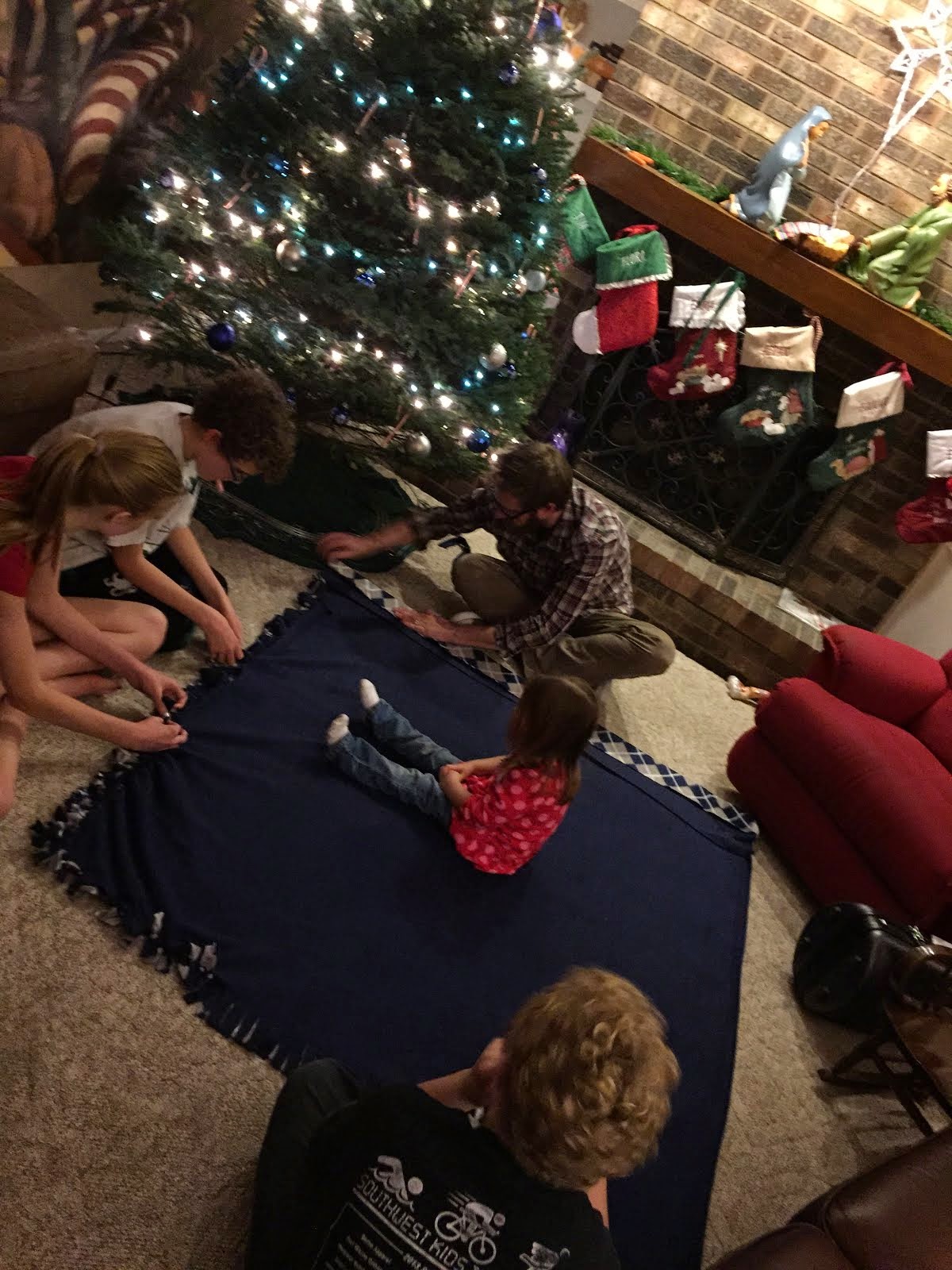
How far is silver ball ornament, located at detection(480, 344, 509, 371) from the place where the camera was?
236 cm

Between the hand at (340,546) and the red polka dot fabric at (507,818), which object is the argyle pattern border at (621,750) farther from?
the red polka dot fabric at (507,818)

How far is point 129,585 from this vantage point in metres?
1.80

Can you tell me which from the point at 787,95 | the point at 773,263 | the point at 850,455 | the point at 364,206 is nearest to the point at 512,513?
the point at 364,206

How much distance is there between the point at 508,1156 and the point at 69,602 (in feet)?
4.32

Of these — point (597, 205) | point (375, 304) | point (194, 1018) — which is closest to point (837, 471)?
point (597, 205)

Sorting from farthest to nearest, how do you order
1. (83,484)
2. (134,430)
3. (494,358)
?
(494,358) → (134,430) → (83,484)

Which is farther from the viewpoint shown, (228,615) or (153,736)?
(228,615)

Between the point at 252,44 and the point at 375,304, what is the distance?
0.71 meters

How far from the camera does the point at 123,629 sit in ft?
5.78

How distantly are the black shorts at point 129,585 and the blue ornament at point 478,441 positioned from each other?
3.02 ft

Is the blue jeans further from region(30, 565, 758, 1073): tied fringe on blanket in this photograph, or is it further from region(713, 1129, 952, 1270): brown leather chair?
region(713, 1129, 952, 1270): brown leather chair

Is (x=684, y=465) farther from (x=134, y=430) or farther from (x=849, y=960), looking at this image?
(x=134, y=430)

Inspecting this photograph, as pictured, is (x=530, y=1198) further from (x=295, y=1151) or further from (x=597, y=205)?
(x=597, y=205)

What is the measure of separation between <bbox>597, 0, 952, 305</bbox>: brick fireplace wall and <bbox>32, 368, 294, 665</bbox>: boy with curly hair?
242 cm
